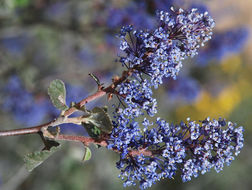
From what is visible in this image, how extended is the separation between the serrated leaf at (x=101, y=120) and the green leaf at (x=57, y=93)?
0.33 feet

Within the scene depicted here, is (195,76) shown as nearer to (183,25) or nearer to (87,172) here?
(87,172)

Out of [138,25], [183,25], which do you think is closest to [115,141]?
[183,25]

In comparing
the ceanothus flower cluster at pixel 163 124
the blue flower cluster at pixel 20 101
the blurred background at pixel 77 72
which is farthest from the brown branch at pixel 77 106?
the blue flower cluster at pixel 20 101

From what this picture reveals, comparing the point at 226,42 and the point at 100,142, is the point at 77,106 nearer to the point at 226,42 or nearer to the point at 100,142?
the point at 100,142

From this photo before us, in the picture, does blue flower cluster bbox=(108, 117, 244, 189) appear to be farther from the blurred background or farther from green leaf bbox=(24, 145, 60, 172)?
the blurred background

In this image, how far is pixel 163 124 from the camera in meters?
1.03

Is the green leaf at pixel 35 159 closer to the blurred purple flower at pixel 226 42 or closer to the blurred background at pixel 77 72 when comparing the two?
the blurred background at pixel 77 72

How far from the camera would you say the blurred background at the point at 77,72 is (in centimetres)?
228

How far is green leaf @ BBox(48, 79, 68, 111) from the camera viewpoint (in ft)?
3.54

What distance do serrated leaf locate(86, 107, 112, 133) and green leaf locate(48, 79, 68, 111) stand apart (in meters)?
0.10

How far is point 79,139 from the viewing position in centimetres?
106

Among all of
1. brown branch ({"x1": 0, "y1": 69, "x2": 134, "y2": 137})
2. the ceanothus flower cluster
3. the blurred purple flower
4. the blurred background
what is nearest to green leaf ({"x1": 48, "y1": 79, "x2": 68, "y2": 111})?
brown branch ({"x1": 0, "y1": 69, "x2": 134, "y2": 137})

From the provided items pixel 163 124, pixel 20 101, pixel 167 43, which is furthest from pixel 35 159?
pixel 20 101

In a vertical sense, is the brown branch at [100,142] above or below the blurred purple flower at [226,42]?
below
